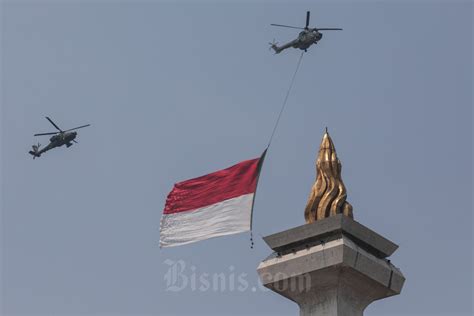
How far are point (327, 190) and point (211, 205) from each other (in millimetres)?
3213

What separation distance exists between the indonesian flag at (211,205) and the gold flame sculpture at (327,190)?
5.43 ft

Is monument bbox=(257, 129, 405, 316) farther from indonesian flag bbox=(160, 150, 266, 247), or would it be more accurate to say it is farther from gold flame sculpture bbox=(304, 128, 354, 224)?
indonesian flag bbox=(160, 150, 266, 247)

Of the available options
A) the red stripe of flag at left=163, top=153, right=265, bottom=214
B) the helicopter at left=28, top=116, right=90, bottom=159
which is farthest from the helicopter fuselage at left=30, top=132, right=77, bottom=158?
the red stripe of flag at left=163, top=153, right=265, bottom=214

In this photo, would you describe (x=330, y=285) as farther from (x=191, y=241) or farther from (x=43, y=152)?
(x=43, y=152)

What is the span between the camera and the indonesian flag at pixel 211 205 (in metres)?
29.8

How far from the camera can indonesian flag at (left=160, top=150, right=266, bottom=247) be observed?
2977cm

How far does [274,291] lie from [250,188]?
2880mm

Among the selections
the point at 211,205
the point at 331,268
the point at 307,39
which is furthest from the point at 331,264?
the point at 307,39

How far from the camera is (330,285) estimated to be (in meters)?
28.5

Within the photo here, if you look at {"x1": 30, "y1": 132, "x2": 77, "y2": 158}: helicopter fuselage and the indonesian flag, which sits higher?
{"x1": 30, "y1": 132, "x2": 77, "y2": 158}: helicopter fuselage

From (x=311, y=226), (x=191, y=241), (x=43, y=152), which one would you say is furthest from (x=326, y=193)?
(x=43, y=152)

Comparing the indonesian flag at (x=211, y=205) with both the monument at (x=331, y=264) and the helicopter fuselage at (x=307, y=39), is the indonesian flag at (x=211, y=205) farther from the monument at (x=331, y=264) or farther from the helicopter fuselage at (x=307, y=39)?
the helicopter fuselage at (x=307, y=39)

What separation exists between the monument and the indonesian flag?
3.76ft

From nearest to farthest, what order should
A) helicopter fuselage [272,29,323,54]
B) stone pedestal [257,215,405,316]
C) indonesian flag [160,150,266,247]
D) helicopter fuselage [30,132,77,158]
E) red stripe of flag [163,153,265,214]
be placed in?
stone pedestal [257,215,405,316]
indonesian flag [160,150,266,247]
red stripe of flag [163,153,265,214]
helicopter fuselage [272,29,323,54]
helicopter fuselage [30,132,77,158]
